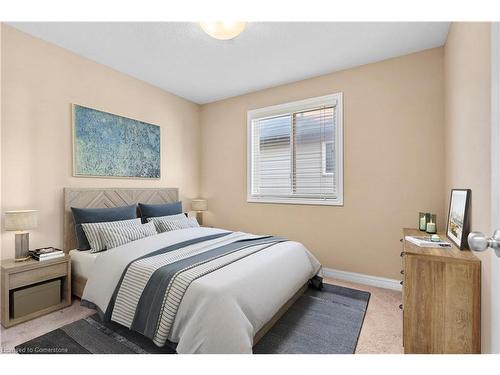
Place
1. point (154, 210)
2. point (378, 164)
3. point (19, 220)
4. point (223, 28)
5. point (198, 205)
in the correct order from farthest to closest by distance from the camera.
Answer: point (198, 205) → point (154, 210) → point (378, 164) → point (19, 220) → point (223, 28)

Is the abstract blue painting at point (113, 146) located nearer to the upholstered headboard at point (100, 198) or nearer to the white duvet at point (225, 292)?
the upholstered headboard at point (100, 198)

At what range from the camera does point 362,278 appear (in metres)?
2.95

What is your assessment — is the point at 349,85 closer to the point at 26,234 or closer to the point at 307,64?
the point at 307,64

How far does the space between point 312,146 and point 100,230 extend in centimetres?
274

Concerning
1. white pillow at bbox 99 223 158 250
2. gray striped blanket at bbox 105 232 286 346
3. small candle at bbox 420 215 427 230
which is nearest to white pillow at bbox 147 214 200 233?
white pillow at bbox 99 223 158 250

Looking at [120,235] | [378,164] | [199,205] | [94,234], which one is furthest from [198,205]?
[378,164]

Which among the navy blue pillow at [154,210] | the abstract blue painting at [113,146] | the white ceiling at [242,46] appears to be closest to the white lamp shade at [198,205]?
the navy blue pillow at [154,210]

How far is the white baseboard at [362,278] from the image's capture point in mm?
2770

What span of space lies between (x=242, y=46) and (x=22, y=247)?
9.39ft

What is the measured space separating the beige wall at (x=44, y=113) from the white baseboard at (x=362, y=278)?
292 cm

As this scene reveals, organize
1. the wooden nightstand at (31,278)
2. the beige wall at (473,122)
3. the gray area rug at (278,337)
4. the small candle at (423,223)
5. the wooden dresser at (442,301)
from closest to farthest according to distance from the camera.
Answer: the beige wall at (473,122) < the wooden dresser at (442,301) < the gray area rug at (278,337) < the wooden nightstand at (31,278) < the small candle at (423,223)

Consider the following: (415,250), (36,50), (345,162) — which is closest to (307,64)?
(345,162)

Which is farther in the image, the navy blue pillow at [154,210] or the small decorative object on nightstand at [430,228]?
the navy blue pillow at [154,210]

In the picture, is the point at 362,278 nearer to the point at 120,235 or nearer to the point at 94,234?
the point at 120,235
